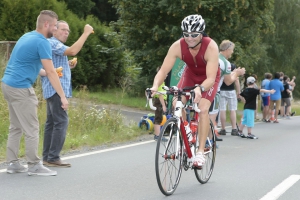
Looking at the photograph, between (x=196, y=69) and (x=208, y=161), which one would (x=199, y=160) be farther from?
(x=196, y=69)

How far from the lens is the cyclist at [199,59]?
22.5 ft

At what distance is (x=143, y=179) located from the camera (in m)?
7.74

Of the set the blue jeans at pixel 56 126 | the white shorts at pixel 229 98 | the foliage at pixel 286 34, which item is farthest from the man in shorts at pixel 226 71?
the foliage at pixel 286 34

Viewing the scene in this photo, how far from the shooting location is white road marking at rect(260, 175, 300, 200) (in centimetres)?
680

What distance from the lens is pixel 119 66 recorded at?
94.8 feet

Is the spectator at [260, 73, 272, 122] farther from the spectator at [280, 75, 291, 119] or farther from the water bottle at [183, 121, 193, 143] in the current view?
the water bottle at [183, 121, 193, 143]

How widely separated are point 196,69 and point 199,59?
0.24 metres

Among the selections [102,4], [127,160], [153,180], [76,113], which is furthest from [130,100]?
[102,4]

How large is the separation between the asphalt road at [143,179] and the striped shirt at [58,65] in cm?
105

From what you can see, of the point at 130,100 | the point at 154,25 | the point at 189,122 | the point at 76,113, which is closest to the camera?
the point at 189,122

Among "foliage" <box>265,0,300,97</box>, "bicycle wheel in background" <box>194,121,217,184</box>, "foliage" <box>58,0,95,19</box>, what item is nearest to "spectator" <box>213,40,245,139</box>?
"bicycle wheel in background" <box>194,121,217,184</box>

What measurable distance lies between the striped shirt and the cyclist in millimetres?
1897

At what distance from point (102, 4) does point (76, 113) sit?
40.5 metres

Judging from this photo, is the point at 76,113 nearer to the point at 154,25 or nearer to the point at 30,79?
the point at 30,79
